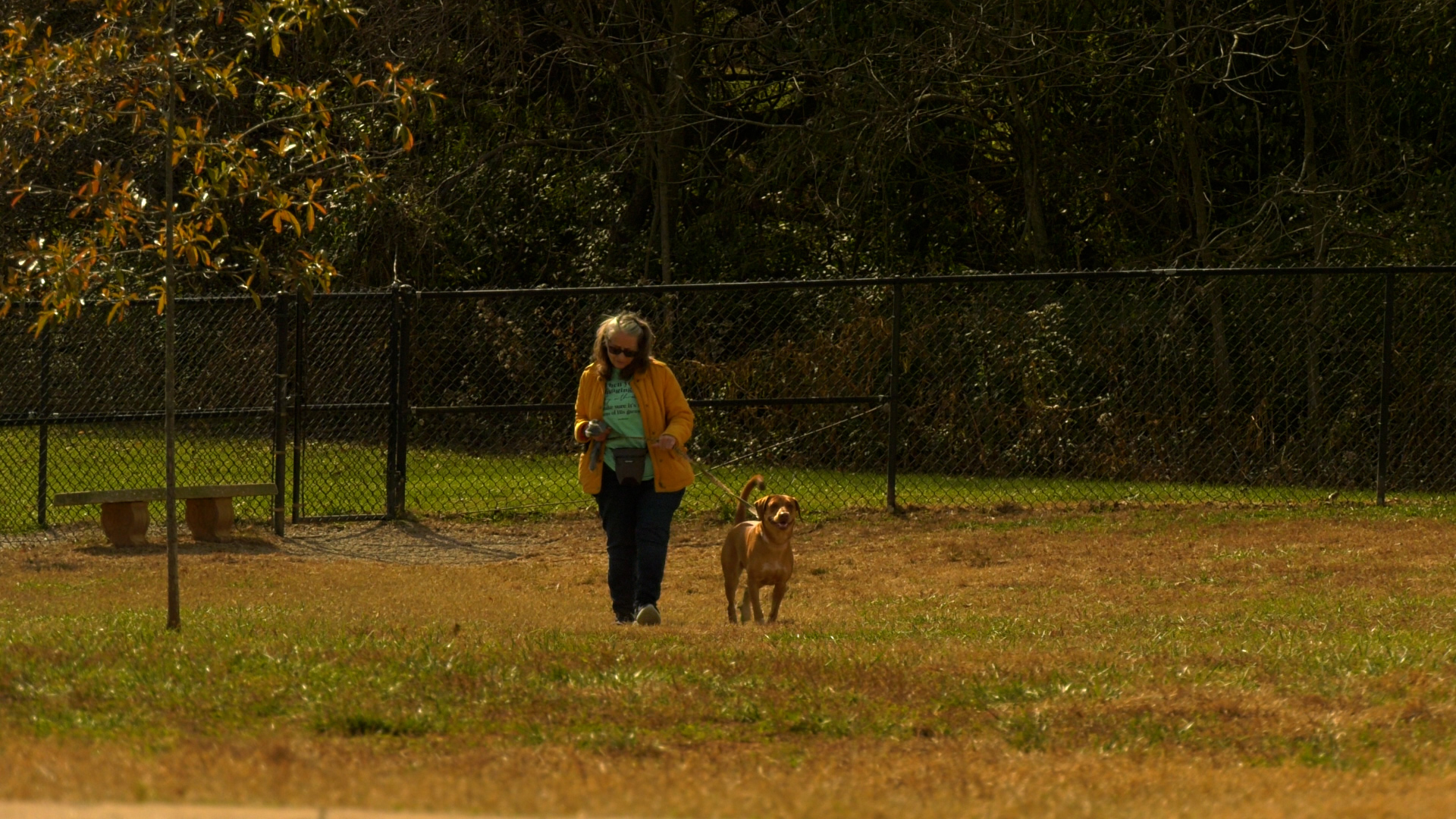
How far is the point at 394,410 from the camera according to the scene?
532 inches

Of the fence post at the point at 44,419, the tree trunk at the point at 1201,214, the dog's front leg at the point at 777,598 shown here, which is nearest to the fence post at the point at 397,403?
the fence post at the point at 44,419

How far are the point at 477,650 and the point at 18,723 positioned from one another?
1847mm

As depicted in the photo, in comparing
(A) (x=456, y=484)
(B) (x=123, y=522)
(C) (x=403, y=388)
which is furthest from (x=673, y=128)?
(B) (x=123, y=522)

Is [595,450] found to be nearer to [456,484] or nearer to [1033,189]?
[456,484]

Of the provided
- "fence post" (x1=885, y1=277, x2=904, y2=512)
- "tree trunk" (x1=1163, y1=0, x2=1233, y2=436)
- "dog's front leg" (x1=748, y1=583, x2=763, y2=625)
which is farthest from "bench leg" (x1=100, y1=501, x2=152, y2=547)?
"tree trunk" (x1=1163, y1=0, x2=1233, y2=436)

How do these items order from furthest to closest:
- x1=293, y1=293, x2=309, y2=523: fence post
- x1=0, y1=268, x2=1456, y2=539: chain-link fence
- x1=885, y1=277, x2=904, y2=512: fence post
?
x1=0, y1=268, x2=1456, y2=539: chain-link fence
x1=885, y1=277, x2=904, y2=512: fence post
x1=293, y1=293, x2=309, y2=523: fence post

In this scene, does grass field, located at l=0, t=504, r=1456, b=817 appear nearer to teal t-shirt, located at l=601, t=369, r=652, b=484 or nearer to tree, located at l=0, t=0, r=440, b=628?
teal t-shirt, located at l=601, t=369, r=652, b=484

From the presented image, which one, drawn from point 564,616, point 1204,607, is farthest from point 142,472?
point 1204,607

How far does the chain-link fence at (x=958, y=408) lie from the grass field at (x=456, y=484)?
37 mm

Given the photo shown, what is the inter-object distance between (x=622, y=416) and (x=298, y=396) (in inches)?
201

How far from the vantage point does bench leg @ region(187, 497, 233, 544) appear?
1232 cm

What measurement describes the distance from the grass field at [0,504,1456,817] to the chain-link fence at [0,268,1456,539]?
468 cm

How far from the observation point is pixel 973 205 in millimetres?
18797

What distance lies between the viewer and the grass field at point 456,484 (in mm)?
14188
